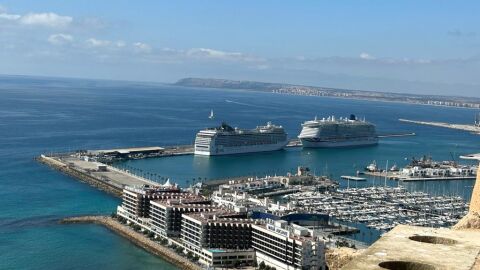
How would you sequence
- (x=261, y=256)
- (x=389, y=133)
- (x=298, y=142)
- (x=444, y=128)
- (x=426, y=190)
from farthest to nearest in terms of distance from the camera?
1. (x=444, y=128)
2. (x=389, y=133)
3. (x=298, y=142)
4. (x=426, y=190)
5. (x=261, y=256)

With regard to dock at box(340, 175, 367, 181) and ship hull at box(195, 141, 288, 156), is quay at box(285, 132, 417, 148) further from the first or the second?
dock at box(340, 175, 367, 181)

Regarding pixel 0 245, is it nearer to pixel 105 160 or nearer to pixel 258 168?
pixel 105 160

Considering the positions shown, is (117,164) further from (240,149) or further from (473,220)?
(473,220)

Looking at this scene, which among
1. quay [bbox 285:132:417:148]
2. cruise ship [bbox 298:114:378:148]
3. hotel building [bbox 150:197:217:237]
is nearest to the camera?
hotel building [bbox 150:197:217:237]

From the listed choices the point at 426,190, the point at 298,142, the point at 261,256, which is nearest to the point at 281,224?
the point at 261,256

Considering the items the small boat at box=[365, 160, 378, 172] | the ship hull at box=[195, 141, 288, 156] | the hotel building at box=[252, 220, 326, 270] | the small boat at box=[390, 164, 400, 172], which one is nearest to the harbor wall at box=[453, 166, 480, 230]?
the hotel building at box=[252, 220, 326, 270]

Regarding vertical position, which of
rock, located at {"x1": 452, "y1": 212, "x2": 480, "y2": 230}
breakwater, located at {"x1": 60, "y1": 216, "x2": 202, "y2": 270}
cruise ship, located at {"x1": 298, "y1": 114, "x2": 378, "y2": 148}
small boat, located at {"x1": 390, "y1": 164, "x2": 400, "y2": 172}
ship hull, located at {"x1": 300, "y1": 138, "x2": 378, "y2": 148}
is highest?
rock, located at {"x1": 452, "y1": 212, "x2": 480, "y2": 230}

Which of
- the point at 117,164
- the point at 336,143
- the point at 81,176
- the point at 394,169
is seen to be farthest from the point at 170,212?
the point at 336,143

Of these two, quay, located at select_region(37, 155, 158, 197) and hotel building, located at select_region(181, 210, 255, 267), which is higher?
hotel building, located at select_region(181, 210, 255, 267)
